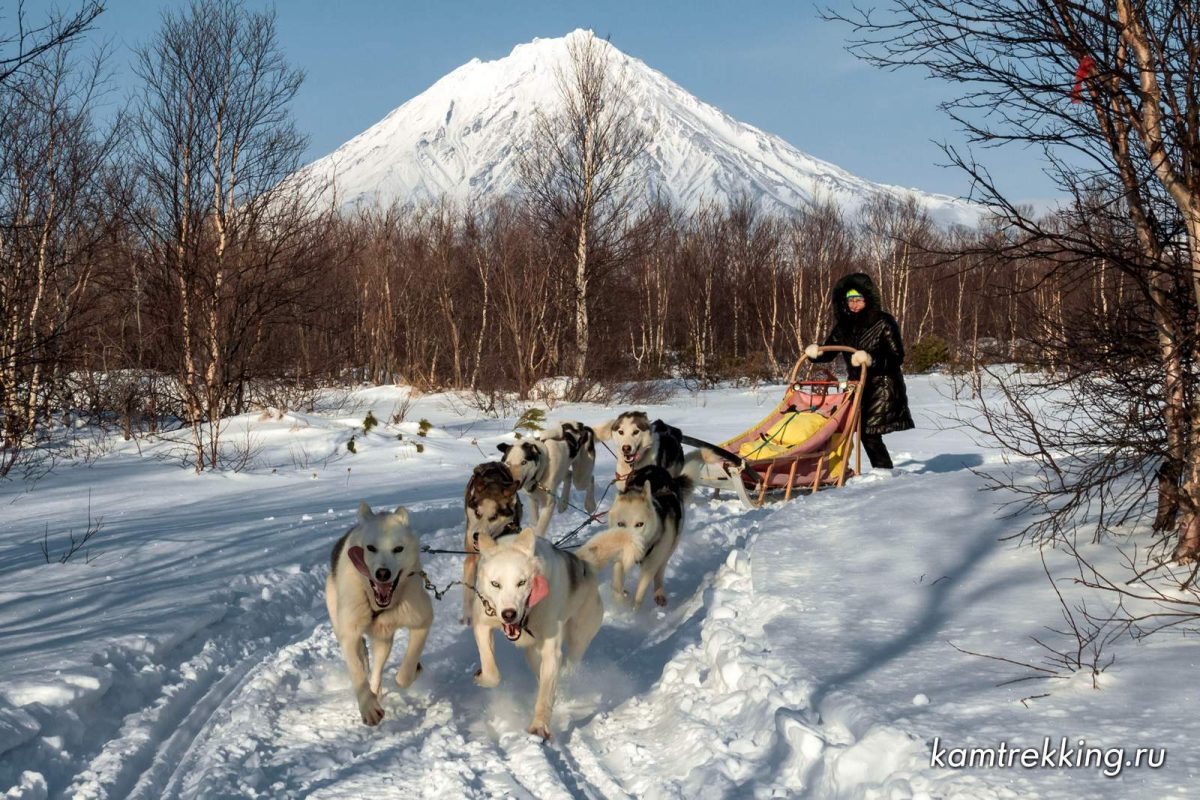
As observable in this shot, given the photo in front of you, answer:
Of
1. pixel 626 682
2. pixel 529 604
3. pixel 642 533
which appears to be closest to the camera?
pixel 529 604

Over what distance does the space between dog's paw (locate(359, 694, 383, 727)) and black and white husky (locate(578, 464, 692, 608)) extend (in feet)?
3.87

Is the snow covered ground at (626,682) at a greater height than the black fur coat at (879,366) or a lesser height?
lesser

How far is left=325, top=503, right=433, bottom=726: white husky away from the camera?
144 inches

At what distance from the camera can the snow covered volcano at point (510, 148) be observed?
126 meters

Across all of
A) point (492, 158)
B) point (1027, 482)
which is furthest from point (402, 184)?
point (1027, 482)

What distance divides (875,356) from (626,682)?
18.5 feet

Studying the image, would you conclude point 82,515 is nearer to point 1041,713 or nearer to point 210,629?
point 210,629

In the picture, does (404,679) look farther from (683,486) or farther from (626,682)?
(683,486)

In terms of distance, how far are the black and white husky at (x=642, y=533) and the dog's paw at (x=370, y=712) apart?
46.4 inches

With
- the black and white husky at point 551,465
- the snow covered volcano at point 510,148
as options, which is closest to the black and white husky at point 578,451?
the black and white husky at point 551,465

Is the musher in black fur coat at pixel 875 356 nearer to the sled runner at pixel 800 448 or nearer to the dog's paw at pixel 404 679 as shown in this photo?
the sled runner at pixel 800 448

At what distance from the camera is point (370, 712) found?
3.64 m

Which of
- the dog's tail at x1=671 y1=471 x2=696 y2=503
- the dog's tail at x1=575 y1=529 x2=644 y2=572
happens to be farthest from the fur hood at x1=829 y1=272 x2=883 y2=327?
the dog's tail at x1=575 y1=529 x2=644 y2=572

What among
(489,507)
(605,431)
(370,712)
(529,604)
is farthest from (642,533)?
(605,431)
